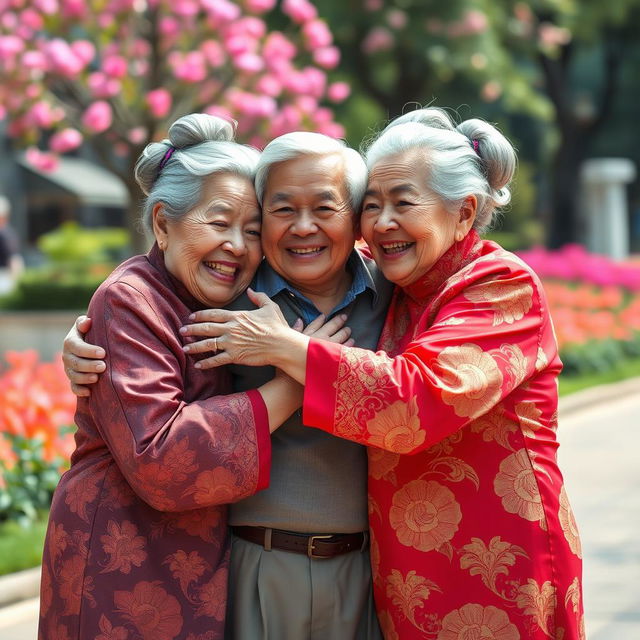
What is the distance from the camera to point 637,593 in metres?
4.83

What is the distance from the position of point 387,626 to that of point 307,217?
0.95m

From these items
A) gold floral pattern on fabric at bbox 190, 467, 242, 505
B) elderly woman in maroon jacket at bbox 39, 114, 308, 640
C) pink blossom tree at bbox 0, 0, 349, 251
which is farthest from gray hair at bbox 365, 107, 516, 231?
pink blossom tree at bbox 0, 0, 349, 251

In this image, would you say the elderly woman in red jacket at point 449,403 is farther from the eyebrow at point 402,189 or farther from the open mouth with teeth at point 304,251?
the open mouth with teeth at point 304,251

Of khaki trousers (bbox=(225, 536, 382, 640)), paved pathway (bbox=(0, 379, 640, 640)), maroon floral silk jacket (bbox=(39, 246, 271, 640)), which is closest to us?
maroon floral silk jacket (bbox=(39, 246, 271, 640))

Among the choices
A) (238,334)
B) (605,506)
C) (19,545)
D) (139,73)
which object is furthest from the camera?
(139,73)

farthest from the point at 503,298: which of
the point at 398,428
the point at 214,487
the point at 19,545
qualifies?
the point at 19,545

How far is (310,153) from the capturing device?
2.35 m

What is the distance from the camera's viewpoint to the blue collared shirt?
2.42 m

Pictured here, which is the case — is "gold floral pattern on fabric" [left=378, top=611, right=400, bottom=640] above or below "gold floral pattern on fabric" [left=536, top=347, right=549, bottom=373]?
below

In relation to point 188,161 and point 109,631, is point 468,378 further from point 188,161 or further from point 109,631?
point 109,631

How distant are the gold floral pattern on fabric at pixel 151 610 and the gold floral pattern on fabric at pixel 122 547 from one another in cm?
5

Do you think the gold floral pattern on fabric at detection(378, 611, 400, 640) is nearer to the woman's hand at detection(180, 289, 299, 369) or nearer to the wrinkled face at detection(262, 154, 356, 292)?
the woman's hand at detection(180, 289, 299, 369)

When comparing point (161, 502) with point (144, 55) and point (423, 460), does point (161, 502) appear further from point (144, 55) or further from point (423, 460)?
point (144, 55)

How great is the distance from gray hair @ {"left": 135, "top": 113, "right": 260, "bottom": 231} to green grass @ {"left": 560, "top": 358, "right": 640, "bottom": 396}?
7487mm
